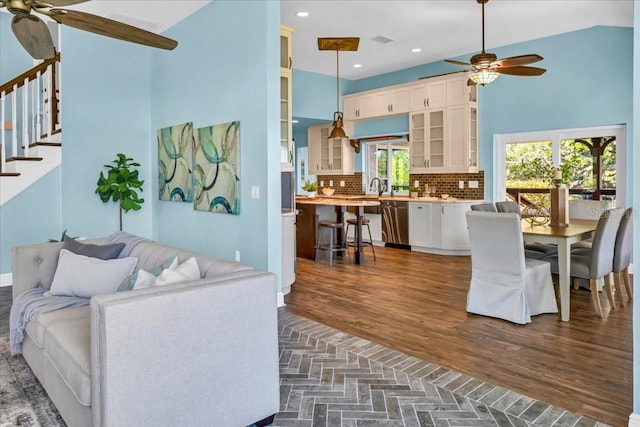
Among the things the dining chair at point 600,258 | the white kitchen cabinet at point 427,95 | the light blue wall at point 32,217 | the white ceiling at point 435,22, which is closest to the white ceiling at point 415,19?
the white ceiling at point 435,22

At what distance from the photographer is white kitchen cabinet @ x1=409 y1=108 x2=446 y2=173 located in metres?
7.93

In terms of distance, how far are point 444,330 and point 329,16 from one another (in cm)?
397

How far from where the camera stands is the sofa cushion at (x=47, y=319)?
2.71 meters

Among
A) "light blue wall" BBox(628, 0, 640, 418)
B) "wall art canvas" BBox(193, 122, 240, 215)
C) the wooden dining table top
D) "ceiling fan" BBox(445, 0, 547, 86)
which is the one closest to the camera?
"light blue wall" BBox(628, 0, 640, 418)

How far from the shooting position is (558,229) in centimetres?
448

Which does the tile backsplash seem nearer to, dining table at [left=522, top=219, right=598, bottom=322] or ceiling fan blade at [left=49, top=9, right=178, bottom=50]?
dining table at [left=522, top=219, right=598, bottom=322]

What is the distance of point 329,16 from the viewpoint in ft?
19.0

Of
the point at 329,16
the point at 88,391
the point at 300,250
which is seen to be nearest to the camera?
the point at 88,391

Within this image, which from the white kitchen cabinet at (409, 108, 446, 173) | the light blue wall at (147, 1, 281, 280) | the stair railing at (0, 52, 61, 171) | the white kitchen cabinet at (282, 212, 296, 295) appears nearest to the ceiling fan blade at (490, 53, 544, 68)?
the light blue wall at (147, 1, 281, 280)

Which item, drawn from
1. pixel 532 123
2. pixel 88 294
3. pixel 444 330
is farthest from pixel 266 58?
pixel 532 123

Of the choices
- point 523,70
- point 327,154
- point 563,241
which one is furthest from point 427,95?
point 563,241

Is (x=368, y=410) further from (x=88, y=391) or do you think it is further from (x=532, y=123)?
(x=532, y=123)

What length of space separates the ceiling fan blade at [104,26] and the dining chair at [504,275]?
295 cm

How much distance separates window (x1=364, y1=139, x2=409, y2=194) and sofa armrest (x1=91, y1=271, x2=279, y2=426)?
22.9ft
